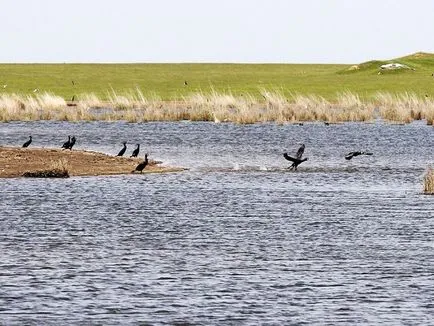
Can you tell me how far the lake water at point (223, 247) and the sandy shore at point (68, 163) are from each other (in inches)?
63.8

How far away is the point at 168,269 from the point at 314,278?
2509 millimetres

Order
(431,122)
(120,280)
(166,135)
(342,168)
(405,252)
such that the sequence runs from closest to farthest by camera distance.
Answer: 1. (120,280)
2. (405,252)
3. (342,168)
4. (166,135)
5. (431,122)

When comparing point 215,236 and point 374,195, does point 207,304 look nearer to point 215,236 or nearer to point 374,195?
point 215,236

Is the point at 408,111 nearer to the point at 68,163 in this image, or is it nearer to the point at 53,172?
the point at 68,163

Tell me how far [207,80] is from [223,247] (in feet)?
361

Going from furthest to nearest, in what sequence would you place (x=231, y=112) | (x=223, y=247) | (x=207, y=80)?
(x=207, y=80) → (x=231, y=112) → (x=223, y=247)

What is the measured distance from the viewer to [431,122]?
76188mm

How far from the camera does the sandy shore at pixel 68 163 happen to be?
41312 mm

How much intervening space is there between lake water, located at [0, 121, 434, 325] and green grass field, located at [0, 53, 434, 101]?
64577 mm

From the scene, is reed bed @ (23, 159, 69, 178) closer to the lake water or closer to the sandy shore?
the sandy shore

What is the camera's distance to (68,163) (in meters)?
42.9

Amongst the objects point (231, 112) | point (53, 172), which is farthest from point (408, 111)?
point (53, 172)

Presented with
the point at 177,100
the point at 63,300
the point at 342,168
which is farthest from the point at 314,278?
the point at 177,100

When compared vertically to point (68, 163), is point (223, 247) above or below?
above
